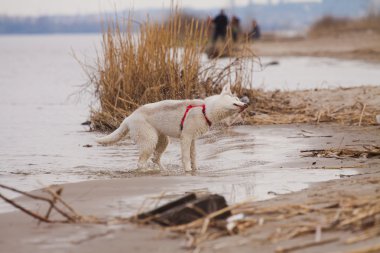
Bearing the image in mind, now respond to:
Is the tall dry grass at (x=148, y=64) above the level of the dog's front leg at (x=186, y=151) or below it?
above

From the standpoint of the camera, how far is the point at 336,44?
41219mm

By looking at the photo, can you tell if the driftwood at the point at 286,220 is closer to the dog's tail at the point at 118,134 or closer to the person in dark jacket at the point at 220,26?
the dog's tail at the point at 118,134

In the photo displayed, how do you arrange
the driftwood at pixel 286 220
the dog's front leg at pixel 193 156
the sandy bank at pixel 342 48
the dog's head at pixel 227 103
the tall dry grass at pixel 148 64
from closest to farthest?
the driftwood at pixel 286 220 < the dog's head at pixel 227 103 < the dog's front leg at pixel 193 156 < the tall dry grass at pixel 148 64 < the sandy bank at pixel 342 48

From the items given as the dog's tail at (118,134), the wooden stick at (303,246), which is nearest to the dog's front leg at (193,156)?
the dog's tail at (118,134)

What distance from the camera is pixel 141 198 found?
6016 mm

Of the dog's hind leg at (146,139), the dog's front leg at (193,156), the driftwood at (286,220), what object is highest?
the driftwood at (286,220)

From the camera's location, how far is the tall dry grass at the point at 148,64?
34.7 feet

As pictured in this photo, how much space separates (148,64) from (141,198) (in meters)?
4.89

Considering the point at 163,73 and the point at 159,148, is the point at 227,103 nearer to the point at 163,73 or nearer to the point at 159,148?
the point at 159,148

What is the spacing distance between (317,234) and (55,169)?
15.3 ft

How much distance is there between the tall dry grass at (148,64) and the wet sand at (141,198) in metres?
1.80

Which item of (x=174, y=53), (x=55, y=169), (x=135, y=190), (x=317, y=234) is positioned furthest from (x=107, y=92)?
(x=317, y=234)

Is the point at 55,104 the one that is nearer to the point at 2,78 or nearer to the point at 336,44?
the point at 2,78

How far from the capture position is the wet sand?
4.67 meters
